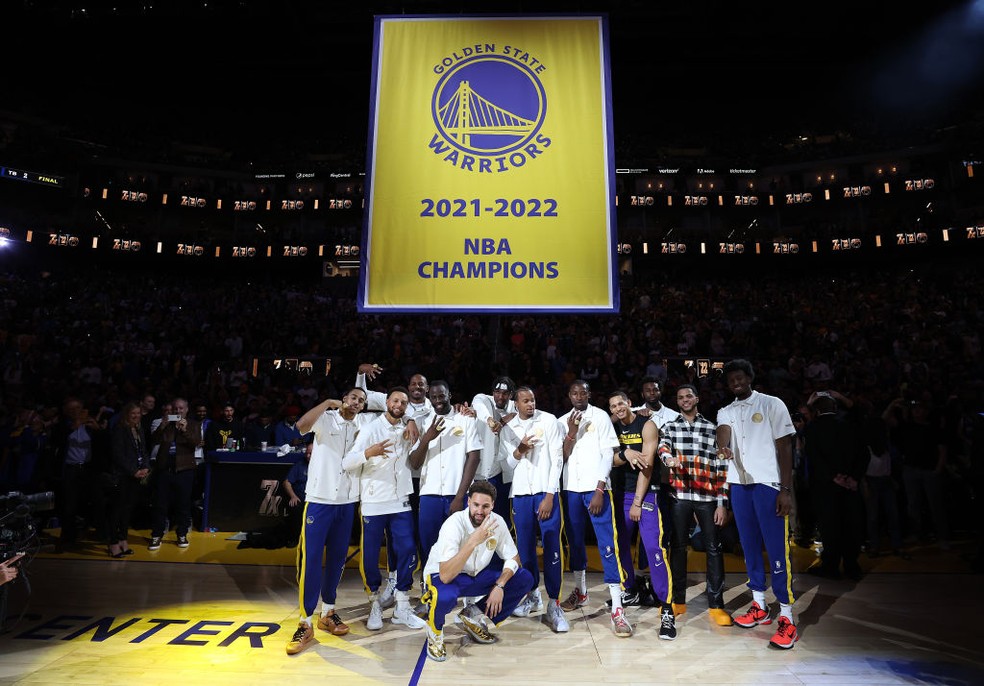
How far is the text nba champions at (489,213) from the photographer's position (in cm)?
484

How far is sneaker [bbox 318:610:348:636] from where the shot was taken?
455cm

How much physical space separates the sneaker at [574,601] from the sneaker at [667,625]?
0.88 meters

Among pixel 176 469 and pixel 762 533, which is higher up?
pixel 176 469

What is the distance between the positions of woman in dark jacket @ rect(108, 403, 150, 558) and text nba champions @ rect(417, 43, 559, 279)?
510 cm

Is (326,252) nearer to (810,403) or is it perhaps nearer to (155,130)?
(155,130)

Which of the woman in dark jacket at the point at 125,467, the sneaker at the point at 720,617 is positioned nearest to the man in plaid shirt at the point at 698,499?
the sneaker at the point at 720,617

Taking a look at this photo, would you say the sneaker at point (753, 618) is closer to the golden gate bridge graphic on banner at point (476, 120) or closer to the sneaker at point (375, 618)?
the sneaker at point (375, 618)

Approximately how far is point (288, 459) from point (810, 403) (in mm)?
6936

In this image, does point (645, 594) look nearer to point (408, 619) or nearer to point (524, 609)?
point (524, 609)

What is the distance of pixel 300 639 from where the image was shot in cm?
424

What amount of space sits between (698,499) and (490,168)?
3.63m

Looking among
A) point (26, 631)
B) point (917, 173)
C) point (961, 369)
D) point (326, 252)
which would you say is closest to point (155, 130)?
point (326, 252)

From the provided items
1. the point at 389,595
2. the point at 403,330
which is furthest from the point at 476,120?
the point at 403,330

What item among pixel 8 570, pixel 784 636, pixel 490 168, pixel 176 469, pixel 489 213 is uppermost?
pixel 490 168
